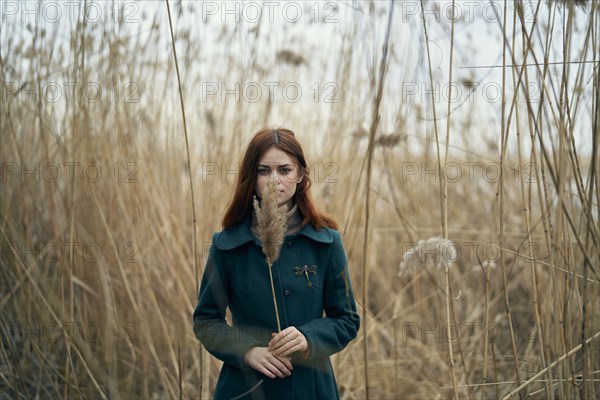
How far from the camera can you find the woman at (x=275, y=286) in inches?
42.3

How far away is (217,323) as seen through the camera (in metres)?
1.08

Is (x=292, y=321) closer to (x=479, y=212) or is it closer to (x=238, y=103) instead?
(x=238, y=103)

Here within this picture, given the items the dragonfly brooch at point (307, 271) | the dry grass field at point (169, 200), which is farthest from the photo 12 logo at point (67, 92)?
the dragonfly brooch at point (307, 271)

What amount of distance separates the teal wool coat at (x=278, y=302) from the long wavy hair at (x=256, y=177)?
0.02 metres

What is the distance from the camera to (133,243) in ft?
5.56

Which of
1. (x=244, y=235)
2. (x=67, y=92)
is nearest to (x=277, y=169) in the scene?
(x=244, y=235)

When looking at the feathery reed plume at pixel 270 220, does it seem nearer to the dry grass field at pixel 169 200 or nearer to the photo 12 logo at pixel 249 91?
the dry grass field at pixel 169 200

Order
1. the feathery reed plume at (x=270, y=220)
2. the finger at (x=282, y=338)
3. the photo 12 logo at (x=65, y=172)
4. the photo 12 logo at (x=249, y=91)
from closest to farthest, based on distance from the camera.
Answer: the feathery reed plume at (x=270, y=220) → the finger at (x=282, y=338) → the photo 12 logo at (x=65, y=172) → the photo 12 logo at (x=249, y=91)

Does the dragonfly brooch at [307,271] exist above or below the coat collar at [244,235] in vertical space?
below

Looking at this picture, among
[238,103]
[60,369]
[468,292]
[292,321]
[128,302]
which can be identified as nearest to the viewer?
[292,321]

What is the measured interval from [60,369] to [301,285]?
88 cm

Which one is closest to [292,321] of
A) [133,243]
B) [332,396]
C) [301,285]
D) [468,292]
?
[301,285]

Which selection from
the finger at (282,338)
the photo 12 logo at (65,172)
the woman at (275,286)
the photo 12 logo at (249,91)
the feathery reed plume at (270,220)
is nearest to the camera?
the feathery reed plume at (270,220)

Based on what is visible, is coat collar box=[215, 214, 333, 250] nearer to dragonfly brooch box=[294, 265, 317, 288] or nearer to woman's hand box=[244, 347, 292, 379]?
dragonfly brooch box=[294, 265, 317, 288]
